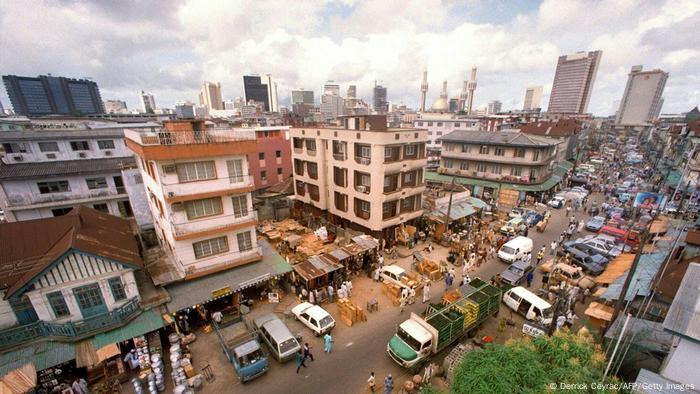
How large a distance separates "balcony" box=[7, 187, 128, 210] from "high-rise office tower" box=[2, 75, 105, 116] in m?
158

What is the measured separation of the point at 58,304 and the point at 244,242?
35.6 feet

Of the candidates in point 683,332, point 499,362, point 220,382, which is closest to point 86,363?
point 220,382

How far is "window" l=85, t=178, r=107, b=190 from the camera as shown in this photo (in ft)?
94.6

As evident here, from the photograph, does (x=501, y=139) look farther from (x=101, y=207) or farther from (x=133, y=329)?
(x=101, y=207)

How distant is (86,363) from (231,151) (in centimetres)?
1443

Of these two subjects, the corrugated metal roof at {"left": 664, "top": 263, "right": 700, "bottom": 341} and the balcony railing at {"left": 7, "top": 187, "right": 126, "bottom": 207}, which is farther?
the balcony railing at {"left": 7, "top": 187, "right": 126, "bottom": 207}

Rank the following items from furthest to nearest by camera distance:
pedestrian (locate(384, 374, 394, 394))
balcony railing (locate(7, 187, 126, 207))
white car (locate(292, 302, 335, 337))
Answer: balcony railing (locate(7, 187, 126, 207)), white car (locate(292, 302, 335, 337)), pedestrian (locate(384, 374, 394, 394))

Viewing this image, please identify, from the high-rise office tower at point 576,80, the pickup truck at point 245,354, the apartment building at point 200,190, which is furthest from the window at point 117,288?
the high-rise office tower at point 576,80

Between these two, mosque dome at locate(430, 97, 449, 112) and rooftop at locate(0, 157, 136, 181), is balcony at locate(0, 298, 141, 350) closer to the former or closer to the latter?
rooftop at locate(0, 157, 136, 181)

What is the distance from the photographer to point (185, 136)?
61.8 ft

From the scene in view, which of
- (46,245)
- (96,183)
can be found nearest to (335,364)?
(46,245)

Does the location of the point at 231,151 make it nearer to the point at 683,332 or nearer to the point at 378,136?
the point at 378,136

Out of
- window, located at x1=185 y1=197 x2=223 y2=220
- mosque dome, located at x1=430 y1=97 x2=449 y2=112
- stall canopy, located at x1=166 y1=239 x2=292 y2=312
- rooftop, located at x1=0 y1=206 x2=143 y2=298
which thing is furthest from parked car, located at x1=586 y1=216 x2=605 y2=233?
mosque dome, located at x1=430 y1=97 x2=449 y2=112

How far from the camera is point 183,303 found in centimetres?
1844
